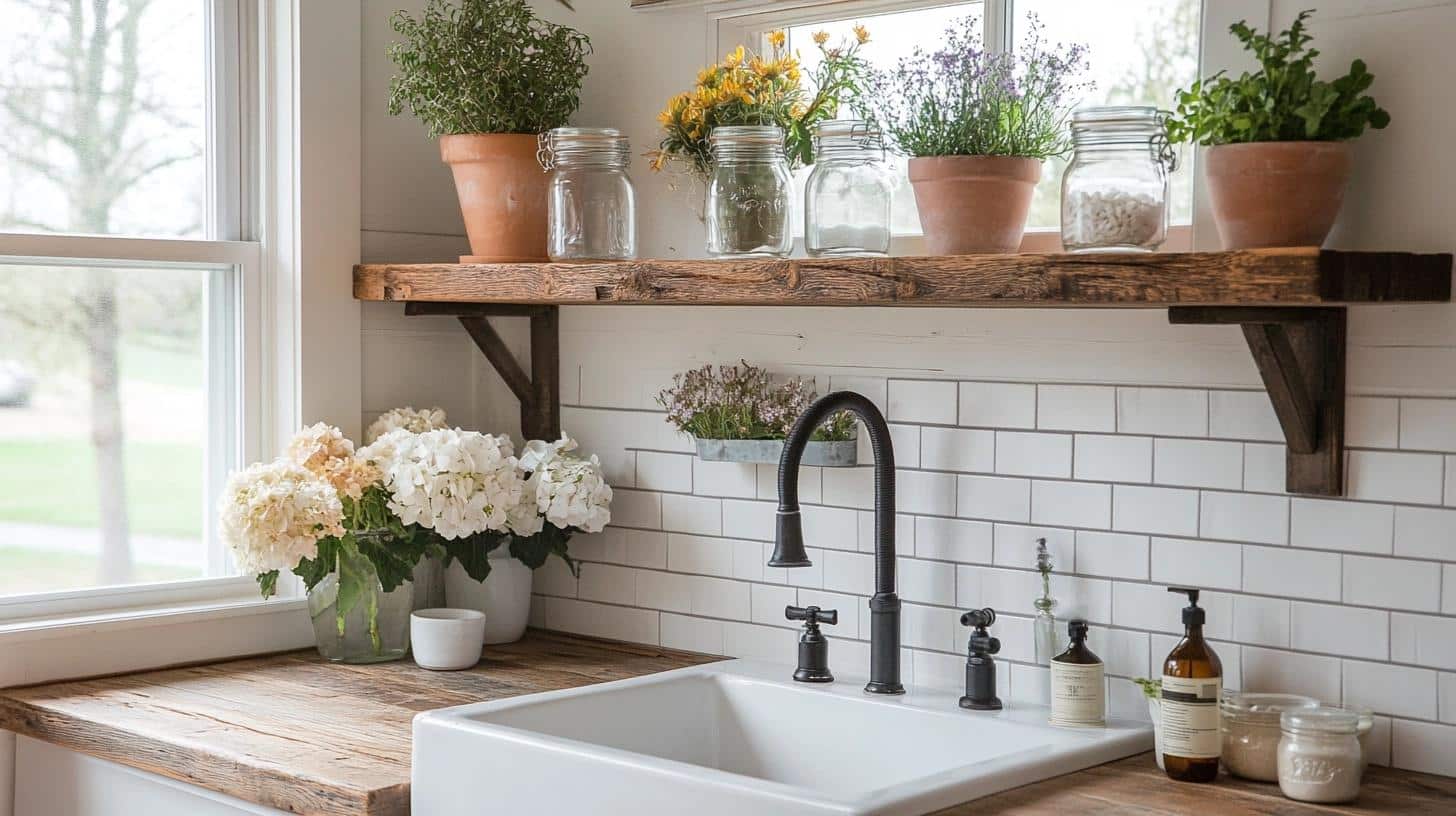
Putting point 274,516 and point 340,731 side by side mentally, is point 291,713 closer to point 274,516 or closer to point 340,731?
point 340,731

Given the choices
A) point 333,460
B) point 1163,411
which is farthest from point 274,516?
point 1163,411

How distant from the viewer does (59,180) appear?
7.68ft

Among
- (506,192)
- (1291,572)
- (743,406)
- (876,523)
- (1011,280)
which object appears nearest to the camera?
(1011,280)

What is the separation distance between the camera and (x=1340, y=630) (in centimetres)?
189

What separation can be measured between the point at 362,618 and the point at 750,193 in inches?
38.1

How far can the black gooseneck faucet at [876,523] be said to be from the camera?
81.1 inches

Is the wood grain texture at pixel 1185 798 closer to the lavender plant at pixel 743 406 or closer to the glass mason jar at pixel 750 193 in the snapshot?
the lavender plant at pixel 743 406

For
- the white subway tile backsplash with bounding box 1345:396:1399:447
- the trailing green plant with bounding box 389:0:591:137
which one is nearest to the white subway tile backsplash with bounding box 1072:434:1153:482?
the white subway tile backsplash with bounding box 1345:396:1399:447

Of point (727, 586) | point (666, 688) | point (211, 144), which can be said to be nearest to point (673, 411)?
point (727, 586)

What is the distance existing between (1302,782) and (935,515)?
68 cm

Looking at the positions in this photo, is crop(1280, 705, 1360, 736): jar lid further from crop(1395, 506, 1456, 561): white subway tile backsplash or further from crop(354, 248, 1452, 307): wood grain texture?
crop(354, 248, 1452, 307): wood grain texture

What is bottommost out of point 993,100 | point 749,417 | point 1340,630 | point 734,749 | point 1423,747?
point 734,749

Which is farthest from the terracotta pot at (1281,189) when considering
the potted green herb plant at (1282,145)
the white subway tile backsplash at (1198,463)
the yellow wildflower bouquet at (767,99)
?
the yellow wildflower bouquet at (767,99)

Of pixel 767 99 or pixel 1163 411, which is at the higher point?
pixel 767 99
